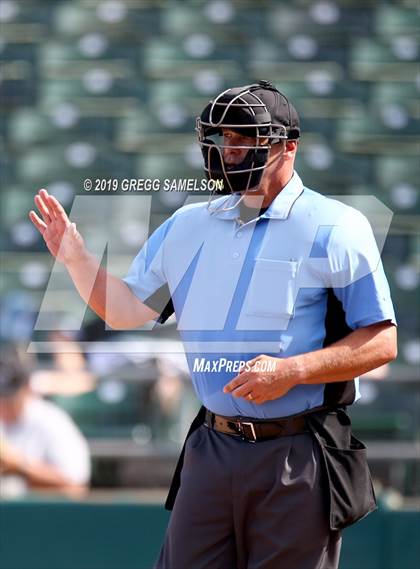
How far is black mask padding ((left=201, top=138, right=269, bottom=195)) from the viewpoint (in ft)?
8.59

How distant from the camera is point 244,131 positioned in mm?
2617

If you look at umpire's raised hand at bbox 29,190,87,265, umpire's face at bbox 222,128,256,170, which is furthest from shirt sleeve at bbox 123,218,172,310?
umpire's face at bbox 222,128,256,170

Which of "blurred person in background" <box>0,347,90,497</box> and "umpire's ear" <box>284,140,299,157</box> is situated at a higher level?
"umpire's ear" <box>284,140,299,157</box>

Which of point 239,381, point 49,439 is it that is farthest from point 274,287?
point 49,439

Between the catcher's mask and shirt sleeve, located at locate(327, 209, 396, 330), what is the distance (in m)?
0.24

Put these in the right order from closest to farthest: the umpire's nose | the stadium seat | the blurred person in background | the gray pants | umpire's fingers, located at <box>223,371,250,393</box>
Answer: umpire's fingers, located at <box>223,371,250,393</box>, the gray pants, the umpire's nose, the blurred person in background, the stadium seat

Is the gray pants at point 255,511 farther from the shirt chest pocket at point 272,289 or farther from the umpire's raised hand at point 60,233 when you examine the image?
the umpire's raised hand at point 60,233

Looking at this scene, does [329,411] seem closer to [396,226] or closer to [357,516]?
[357,516]

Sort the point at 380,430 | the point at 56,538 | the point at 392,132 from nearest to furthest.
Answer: the point at 56,538, the point at 380,430, the point at 392,132

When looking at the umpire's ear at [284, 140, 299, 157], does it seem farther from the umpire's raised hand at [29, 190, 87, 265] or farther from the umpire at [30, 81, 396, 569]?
the umpire's raised hand at [29, 190, 87, 265]

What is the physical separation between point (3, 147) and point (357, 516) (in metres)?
3.89

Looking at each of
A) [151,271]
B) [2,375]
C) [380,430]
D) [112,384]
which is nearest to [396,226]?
[380,430]

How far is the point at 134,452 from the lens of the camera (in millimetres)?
4977

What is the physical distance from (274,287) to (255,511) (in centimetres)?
50
